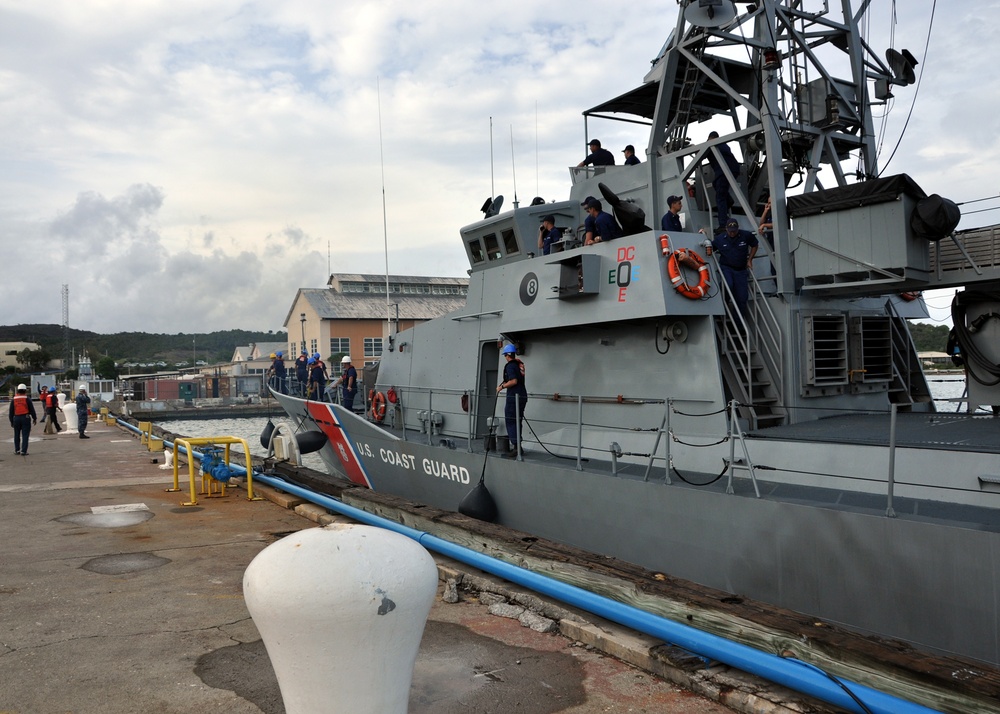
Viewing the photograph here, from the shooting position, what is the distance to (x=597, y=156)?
34.8 ft

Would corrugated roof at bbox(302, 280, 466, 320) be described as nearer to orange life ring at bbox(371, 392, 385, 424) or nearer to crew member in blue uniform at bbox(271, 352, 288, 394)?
crew member in blue uniform at bbox(271, 352, 288, 394)

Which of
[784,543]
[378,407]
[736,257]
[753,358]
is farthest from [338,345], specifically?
[784,543]

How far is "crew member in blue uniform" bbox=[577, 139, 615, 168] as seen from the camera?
10570 millimetres

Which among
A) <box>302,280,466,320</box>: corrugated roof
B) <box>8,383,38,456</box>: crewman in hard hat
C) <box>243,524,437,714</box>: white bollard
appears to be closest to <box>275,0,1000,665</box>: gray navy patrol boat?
<box>243,524,437,714</box>: white bollard

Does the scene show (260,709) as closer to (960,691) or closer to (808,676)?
(808,676)

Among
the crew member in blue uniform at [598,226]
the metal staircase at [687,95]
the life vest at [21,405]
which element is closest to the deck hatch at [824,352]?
the crew member in blue uniform at [598,226]

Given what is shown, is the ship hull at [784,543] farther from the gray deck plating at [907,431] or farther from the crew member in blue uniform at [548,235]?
the crew member in blue uniform at [548,235]

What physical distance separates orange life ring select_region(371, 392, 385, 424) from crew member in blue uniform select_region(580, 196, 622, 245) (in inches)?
186

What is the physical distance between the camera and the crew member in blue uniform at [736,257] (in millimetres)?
7734

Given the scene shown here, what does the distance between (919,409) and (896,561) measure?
4.08 m

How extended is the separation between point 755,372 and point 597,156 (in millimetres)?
4299

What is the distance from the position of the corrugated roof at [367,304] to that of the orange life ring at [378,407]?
17301mm

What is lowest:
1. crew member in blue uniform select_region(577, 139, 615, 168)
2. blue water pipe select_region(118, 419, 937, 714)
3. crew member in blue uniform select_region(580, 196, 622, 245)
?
blue water pipe select_region(118, 419, 937, 714)

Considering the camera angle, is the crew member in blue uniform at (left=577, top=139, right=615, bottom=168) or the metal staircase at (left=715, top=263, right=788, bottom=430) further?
the crew member in blue uniform at (left=577, top=139, right=615, bottom=168)
